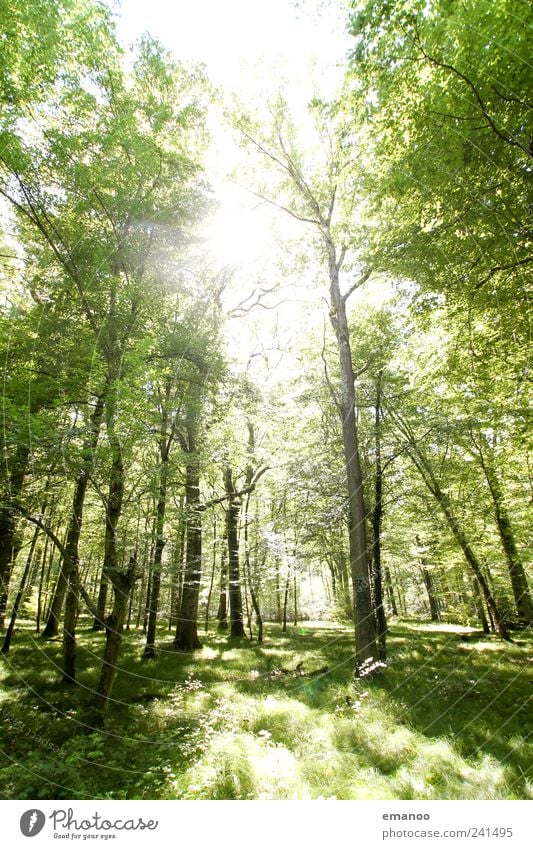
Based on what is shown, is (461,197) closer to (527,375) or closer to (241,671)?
(527,375)

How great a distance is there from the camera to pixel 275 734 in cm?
563

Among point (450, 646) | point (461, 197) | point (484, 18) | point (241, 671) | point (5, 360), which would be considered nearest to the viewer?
point (484, 18)

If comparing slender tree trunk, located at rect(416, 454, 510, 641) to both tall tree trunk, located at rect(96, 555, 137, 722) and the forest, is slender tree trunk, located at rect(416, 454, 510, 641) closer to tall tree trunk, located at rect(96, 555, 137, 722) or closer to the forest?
the forest

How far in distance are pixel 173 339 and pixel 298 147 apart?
578 cm

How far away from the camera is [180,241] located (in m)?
10.0

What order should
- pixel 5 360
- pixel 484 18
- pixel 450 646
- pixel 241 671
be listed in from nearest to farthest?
pixel 484 18
pixel 5 360
pixel 241 671
pixel 450 646

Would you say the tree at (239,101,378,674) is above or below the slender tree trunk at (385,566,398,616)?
above

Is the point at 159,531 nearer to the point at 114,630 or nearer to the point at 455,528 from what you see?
the point at 114,630

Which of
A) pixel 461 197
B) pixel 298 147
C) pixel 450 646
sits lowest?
pixel 450 646

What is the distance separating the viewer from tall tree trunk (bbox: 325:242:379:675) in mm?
7512

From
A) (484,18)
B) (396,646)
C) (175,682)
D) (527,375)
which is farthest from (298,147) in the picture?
(396,646)

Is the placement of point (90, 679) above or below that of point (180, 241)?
below

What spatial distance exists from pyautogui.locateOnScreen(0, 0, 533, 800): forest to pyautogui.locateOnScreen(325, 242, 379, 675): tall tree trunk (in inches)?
2.6

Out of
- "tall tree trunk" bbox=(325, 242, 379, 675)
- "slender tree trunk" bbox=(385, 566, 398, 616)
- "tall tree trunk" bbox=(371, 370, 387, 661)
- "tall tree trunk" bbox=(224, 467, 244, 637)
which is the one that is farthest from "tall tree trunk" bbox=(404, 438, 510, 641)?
"tall tree trunk" bbox=(224, 467, 244, 637)
